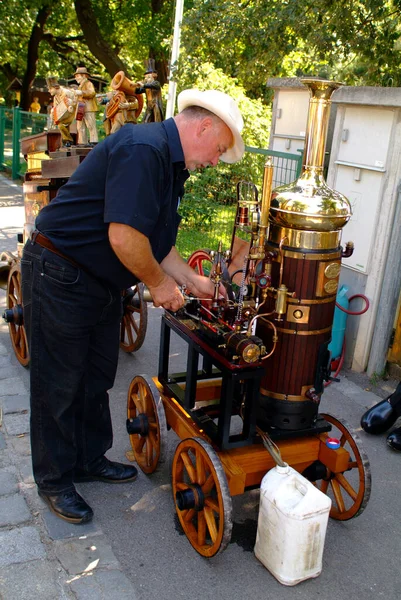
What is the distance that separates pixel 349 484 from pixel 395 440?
80 centimetres

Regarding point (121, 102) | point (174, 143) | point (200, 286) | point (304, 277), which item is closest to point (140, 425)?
point (200, 286)

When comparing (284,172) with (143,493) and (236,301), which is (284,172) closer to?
(236,301)

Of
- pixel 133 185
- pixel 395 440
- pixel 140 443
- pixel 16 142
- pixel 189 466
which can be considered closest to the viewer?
pixel 133 185

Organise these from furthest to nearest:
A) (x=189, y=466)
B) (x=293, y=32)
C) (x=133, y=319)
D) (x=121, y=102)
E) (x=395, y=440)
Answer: (x=293, y=32)
(x=133, y=319)
(x=121, y=102)
(x=395, y=440)
(x=189, y=466)

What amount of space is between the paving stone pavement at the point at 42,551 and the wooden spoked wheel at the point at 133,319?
55.8 inches

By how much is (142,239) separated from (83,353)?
2.29ft

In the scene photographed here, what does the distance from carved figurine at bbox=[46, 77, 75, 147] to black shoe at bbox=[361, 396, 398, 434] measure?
284cm

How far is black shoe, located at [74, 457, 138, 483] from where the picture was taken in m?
3.13

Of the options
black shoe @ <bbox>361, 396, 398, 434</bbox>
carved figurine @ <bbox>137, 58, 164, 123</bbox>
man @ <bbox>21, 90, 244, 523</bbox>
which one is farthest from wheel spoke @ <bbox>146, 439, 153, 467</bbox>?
carved figurine @ <bbox>137, 58, 164, 123</bbox>

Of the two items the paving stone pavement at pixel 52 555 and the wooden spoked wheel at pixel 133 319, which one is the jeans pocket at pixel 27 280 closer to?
the paving stone pavement at pixel 52 555

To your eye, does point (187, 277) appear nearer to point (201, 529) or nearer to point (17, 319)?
point (201, 529)

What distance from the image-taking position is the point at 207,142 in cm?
244

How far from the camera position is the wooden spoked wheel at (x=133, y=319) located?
14.9 ft

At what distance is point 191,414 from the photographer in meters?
2.87
